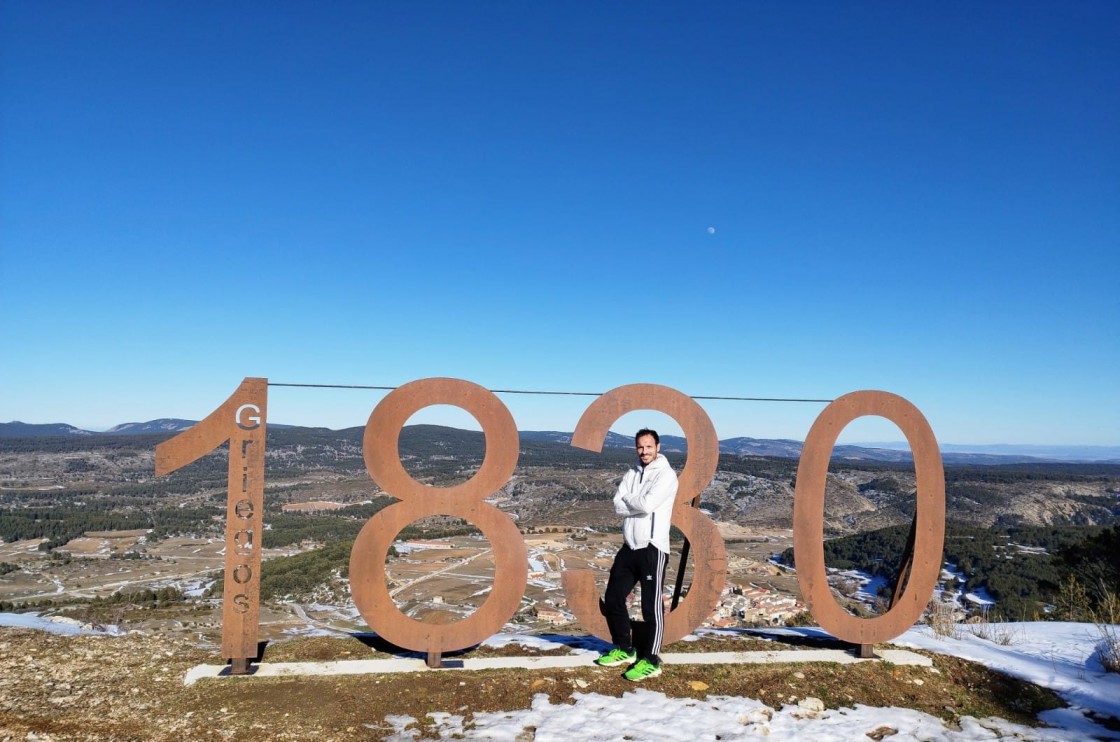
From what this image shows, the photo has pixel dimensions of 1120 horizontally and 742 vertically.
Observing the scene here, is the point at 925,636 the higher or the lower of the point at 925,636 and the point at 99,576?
the higher

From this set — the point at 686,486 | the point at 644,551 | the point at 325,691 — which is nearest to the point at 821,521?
the point at 686,486

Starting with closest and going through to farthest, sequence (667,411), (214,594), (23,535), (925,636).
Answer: (667,411)
(925,636)
(214,594)
(23,535)

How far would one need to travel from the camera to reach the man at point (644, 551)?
224 inches

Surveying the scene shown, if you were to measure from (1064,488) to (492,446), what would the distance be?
265 ft

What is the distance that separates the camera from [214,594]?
102 feet

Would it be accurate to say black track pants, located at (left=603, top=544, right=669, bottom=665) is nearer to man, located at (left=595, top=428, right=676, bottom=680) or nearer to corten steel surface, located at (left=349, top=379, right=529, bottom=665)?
man, located at (left=595, top=428, right=676, bottom=680)

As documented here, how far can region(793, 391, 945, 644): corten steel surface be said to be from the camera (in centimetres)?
666

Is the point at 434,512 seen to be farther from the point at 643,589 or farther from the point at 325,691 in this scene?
the point at 643,589

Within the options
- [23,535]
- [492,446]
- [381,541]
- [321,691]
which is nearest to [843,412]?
[492,446]

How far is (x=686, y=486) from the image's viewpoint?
21.4 feet

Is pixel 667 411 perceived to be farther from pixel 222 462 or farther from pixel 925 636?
pixel 222 462

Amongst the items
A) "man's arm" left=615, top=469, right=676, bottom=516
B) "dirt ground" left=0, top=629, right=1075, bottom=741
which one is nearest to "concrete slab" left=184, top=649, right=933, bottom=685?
"dirt ground" left=0, top=629, right=1075, bottom=741

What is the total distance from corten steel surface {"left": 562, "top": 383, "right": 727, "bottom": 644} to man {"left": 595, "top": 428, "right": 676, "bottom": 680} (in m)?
0.38

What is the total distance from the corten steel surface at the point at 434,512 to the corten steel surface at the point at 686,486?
2.30 ft
